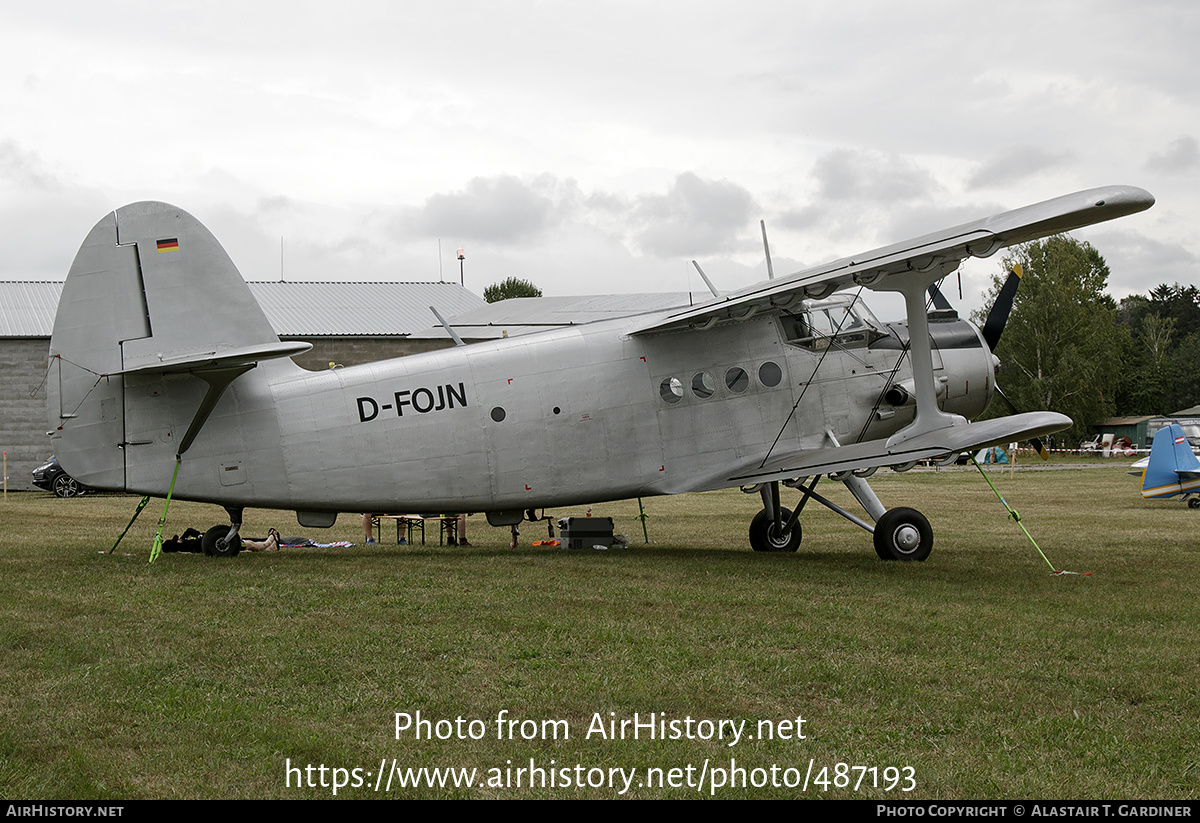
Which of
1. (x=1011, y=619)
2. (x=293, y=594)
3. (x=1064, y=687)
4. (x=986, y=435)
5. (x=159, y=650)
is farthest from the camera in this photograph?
(x=986, y=435)

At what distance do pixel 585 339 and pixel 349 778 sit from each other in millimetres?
8363

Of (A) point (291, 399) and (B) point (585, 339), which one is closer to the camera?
(A) point (291, 399)

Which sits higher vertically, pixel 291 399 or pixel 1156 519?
pixel 291 399

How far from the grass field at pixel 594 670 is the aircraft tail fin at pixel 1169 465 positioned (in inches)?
474

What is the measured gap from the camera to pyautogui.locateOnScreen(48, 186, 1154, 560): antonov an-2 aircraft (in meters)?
11.0

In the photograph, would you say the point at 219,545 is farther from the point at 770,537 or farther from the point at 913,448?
the point at 913,448

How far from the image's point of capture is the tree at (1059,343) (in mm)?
60875

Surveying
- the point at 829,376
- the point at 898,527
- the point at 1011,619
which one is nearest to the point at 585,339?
the point at 829,376

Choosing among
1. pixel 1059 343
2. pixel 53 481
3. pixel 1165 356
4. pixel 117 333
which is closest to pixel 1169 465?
pixel 117 333

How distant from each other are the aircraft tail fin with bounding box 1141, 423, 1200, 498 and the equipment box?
15.4 meters

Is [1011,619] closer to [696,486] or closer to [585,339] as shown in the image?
[696,486]

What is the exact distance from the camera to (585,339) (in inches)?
494

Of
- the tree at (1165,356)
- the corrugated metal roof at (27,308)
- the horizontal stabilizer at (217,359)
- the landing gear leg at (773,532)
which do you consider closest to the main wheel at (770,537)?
the landing gear leg at (773,532)

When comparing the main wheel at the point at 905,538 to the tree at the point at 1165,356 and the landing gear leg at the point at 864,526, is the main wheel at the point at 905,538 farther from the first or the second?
the tree at the point at 1165,356
